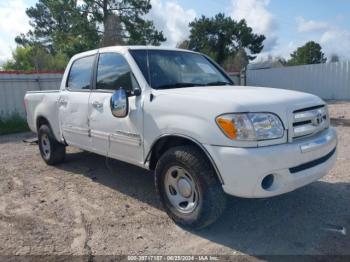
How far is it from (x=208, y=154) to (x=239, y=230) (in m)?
0.96

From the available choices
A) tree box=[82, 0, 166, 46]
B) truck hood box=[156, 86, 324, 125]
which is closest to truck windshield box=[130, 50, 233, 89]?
truck hood box=[156, 86, 324, 125]

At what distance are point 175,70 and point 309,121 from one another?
1729mm

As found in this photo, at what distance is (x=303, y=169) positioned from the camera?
10.6 ft

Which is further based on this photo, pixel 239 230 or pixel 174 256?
pixel 239 230

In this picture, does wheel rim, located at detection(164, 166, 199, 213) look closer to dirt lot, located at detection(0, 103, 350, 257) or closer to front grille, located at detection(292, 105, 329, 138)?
dirt lot, located at detection(0, 103, 350, 257)

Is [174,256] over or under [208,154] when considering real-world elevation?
under

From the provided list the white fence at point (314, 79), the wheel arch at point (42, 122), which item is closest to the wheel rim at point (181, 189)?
the wheel arch at point (42, 122)

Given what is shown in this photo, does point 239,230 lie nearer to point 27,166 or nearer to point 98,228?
point 98,228

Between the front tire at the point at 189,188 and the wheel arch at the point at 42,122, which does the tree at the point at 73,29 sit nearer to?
A: the wheel arch at the point at 42,122

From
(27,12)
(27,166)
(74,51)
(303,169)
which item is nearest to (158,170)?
(303,169)

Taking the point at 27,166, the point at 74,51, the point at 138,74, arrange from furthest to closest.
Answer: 1. the point at 74,51
2. the point at 27,166
3. the point at 138,74

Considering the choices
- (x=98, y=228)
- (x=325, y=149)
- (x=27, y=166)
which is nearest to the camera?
(x=325, y=149)

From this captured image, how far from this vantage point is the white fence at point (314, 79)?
17562 mm

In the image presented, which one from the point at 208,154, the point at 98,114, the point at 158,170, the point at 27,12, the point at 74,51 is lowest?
the point at 158,170
